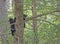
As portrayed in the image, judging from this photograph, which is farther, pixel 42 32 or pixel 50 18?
pixel 50 18

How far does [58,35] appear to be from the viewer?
250 cm

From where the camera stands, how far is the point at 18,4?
1.76m

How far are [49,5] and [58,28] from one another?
30cm

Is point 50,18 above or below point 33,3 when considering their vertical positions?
below

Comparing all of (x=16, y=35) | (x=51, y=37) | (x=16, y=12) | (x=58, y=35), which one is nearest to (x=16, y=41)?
(x=16, y=35)

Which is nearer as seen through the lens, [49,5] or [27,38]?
[49,5]

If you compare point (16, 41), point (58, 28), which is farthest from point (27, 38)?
point (16, 41)

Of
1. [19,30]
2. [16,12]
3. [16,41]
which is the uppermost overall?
[16,12]

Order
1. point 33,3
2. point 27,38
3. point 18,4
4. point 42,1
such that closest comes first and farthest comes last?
point 18,4 < point 42,1 < point 33,3 < point 27,38

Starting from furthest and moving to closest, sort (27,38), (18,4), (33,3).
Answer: (27,38)
(33,3)
(18,4)

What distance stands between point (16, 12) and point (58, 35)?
93cm

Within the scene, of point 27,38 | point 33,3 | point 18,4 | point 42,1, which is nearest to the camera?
point 18,4

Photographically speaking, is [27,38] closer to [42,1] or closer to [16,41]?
[42,1]

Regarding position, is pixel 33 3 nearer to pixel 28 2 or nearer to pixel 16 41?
pixel 28 2
